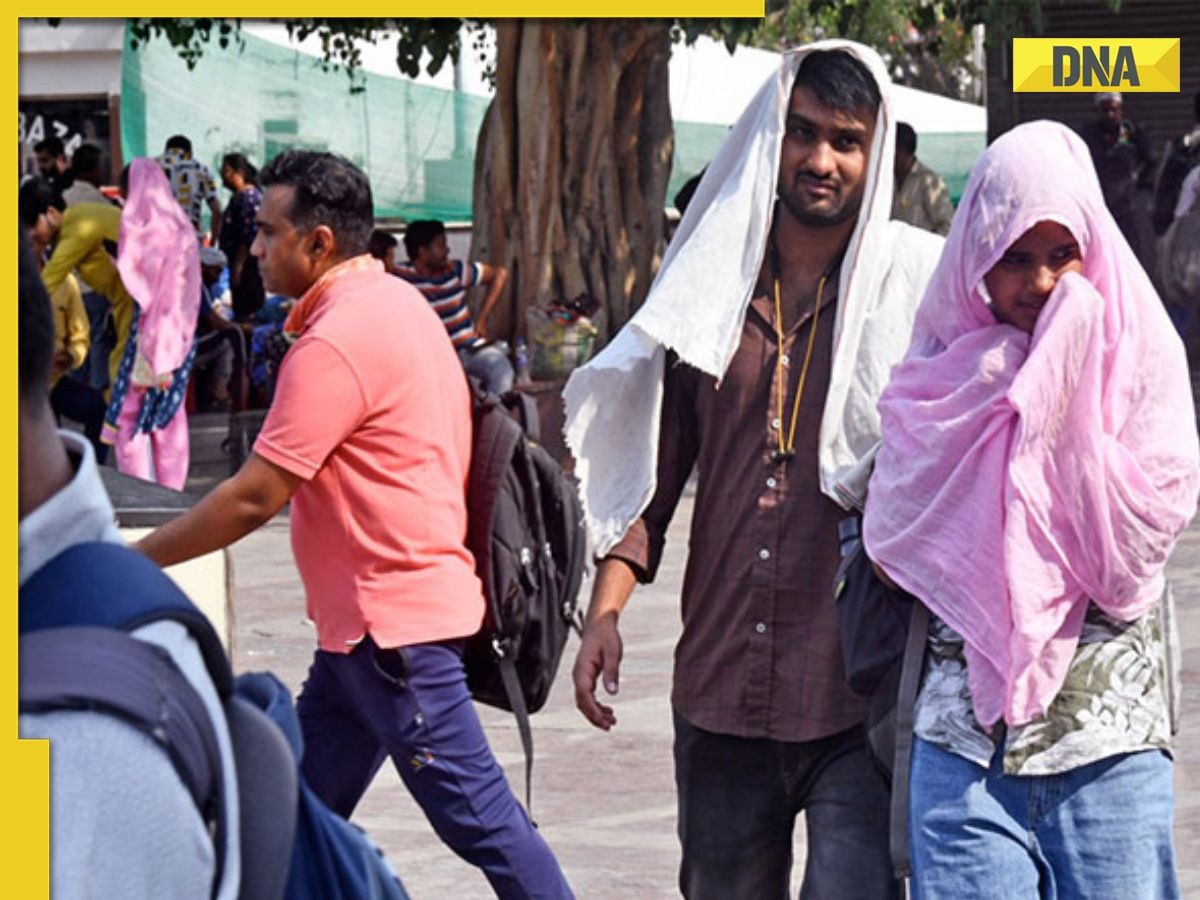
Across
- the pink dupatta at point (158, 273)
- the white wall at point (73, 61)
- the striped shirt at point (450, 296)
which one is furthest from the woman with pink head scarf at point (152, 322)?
the white wall at point (73, 61)

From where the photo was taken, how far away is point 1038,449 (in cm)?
379

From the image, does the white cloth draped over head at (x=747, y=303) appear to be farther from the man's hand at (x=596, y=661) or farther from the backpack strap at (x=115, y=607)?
the backpack strap at (x=115, y=607)

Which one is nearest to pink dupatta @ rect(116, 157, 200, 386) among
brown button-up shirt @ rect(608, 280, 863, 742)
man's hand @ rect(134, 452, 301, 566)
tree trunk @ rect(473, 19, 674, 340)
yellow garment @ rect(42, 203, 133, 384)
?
yellow garment @ rect(42, 203, 133, 384)

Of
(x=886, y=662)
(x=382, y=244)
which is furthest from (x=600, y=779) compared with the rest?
(x=382, y=244)

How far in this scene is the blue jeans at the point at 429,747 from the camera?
4.89m

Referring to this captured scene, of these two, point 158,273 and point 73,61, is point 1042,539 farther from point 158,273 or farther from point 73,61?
point 73,61

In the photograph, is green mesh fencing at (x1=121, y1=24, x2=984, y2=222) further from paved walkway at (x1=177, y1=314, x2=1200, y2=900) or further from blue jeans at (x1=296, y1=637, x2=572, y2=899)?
blue jeans at (x1=296, y1=637, x2=572, y2=899)

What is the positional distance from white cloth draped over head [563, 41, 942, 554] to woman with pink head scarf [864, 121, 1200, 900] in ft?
1.12

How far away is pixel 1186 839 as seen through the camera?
6.70 meters

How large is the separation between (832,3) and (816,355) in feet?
38.2

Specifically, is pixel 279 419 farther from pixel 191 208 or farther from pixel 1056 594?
pixel 191 208

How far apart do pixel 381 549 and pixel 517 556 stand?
336 millimetres

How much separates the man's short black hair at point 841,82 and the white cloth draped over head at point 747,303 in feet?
0.06

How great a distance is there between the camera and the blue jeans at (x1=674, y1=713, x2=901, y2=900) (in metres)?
4.12
